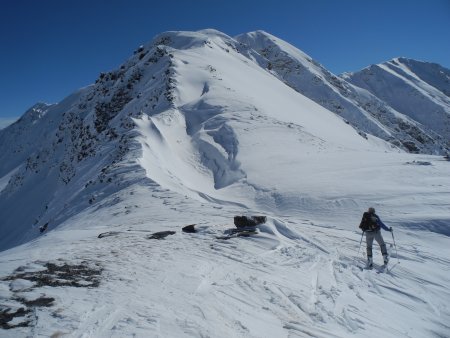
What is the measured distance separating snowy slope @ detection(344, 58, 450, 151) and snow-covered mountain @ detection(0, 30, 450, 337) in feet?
302

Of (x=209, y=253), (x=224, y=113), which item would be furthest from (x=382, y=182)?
(x=224, y=113)

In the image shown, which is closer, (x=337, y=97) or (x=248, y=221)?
(x=248, y=221)

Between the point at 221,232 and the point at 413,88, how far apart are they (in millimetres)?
134967

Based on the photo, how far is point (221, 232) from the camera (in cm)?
1198

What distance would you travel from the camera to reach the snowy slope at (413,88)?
115 m

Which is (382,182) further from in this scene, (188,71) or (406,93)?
(406,93)

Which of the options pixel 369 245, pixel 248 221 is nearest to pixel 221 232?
pixel 248 221

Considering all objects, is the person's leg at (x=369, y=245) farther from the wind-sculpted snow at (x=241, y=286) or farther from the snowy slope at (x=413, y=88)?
the snowy slope at (x=413, y=88)

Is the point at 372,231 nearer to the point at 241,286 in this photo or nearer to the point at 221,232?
the point at 221,232

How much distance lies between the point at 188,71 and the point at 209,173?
73.2ft

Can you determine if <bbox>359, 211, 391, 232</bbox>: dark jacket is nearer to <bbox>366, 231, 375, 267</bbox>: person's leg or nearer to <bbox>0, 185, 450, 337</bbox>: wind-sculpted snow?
<bbox>366, 231, 375, 267</bbox>: person's leg

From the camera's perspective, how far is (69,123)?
53.9 metres

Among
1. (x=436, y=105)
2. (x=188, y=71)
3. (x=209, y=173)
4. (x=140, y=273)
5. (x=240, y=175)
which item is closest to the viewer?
(x=140, y=273)

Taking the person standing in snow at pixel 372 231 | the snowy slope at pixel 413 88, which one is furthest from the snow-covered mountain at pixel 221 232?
the snowy slope at pixel 413 88
